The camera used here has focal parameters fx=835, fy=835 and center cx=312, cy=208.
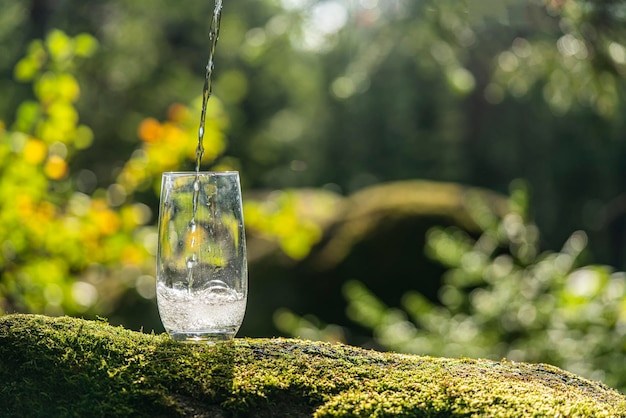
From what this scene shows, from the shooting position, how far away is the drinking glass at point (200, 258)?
241 cm

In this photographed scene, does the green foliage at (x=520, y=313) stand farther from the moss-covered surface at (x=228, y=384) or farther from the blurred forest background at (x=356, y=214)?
the moss-covered surface at (x=228, y=384)

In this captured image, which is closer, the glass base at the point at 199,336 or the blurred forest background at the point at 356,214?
the glass base at the point at 199,336

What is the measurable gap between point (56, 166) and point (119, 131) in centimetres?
1054

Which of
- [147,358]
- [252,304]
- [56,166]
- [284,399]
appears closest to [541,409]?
[284,399]

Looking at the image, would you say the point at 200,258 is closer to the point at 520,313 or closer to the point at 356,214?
the point at 520,313

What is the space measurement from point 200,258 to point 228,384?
20.5 inches

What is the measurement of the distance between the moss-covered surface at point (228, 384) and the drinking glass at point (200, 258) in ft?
0.63

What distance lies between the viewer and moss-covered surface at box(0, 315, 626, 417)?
1.95 m

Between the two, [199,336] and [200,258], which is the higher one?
[200,258]

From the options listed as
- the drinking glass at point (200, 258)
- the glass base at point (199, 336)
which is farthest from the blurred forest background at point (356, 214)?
the glass base at point (199, 336)

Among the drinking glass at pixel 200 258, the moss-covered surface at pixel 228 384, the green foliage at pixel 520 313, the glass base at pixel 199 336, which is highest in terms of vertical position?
the green foliage at pixel 520 313

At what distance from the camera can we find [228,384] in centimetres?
201

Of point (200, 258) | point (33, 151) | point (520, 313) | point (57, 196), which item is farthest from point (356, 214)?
point (200, 258)

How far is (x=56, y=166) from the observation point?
4602 mm
